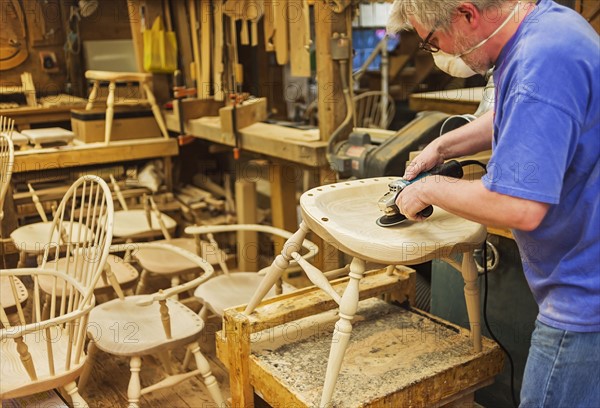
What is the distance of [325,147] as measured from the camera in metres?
3.14

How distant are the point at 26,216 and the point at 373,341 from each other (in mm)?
3357

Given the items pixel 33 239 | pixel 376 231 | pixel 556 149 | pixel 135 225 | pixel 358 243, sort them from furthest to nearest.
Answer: pixel 135 225 < pixel 33 239 < pixel 376 231 < pixel 358 243 < pixel 556 149

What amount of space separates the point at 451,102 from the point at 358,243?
3.11 metres

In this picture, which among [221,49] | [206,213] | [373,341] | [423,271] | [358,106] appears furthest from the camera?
[358,106]

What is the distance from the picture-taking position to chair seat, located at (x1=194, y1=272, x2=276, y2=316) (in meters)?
2.79

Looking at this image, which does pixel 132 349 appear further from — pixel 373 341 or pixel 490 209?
pixel 490 209

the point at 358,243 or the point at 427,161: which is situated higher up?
the point at 427,161

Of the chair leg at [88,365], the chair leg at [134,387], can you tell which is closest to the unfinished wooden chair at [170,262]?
the chair leg at [88,365]

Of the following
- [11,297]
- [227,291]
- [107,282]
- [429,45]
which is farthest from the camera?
[107,282]

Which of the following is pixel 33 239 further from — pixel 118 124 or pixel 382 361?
pixel 382 361

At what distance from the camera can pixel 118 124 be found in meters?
4.58

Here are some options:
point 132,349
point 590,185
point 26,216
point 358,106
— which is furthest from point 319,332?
point 358,106

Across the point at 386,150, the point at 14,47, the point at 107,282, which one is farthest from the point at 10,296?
the point at 14,47

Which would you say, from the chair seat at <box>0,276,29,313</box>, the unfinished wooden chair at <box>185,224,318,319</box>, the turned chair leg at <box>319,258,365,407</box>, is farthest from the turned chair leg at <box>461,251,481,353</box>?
the chair seat at <box>0,276,29,313</box>
